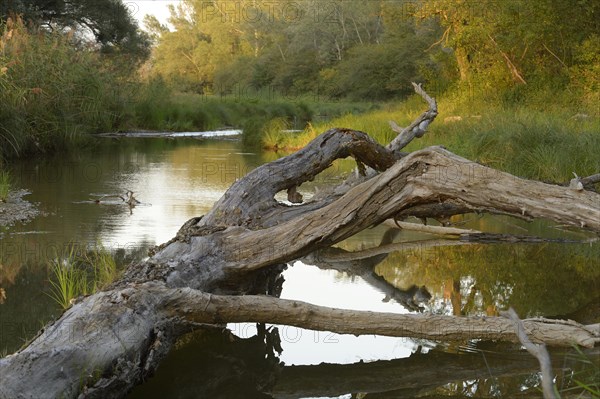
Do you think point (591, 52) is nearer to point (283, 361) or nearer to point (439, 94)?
point (439, 94)

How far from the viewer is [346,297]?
575cm

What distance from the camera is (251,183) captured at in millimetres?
6023

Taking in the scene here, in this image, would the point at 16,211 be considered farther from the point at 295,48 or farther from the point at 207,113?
the point at 295,48

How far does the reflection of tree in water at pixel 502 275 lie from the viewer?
5605 millimetres

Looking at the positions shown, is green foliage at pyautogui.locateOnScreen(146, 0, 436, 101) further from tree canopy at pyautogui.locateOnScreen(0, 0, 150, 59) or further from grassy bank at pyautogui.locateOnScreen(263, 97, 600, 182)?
grassy bank at pyautogui.locateOnScreen(263, 97, 600, 182)

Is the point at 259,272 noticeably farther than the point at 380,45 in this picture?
No

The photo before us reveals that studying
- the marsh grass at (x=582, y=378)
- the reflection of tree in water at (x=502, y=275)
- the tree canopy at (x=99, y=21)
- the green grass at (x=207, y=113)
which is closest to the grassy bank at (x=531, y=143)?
the reflection of tree in water at (x=502, y=275)

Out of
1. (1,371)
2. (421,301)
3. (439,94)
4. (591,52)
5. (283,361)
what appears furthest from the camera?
(439,94)

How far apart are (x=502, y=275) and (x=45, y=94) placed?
32.3 feet

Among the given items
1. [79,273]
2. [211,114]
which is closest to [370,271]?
[79,273]

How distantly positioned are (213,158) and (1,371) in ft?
39.8

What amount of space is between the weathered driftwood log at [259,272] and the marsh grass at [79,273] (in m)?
0.52

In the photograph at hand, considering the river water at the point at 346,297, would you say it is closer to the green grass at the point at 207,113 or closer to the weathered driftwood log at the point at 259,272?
the weathered driftwood log at the point at 259,272

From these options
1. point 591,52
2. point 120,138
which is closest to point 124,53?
point 120,138
